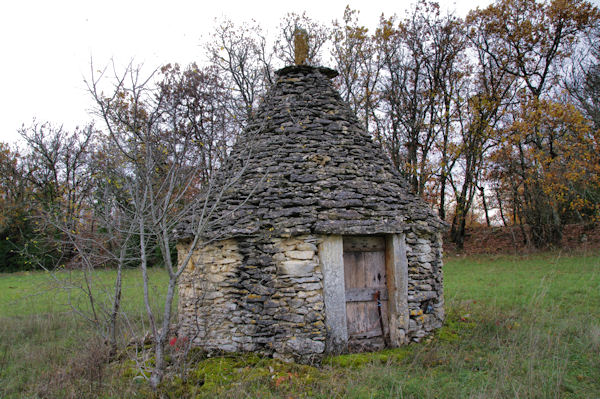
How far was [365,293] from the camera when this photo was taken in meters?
5.84

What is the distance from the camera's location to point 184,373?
4574 millimetres

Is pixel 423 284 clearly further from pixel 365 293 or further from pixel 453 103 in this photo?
pixel 453 103

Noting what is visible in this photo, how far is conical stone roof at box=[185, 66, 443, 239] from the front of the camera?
5589mm

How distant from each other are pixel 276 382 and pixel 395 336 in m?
2.08

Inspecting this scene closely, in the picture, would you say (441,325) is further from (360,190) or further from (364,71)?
(364,71)

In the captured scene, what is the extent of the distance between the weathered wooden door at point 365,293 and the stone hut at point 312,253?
2cm

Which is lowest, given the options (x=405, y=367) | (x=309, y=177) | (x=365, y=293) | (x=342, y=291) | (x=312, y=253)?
(x=405, y=367)

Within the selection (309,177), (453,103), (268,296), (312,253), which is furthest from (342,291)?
(453,103)

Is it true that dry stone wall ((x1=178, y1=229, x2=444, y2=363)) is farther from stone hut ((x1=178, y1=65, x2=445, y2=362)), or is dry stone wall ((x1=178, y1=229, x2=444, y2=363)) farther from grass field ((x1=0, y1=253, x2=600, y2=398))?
grass field ((x1=0, y1=253, x2=600, y2=398))

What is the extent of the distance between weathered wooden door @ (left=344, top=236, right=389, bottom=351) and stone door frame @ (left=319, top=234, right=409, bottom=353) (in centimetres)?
14

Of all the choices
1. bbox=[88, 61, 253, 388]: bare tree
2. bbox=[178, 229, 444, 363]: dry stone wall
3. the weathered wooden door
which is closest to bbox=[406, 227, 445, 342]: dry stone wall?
bbox=[178, 229, 444, 363]: dry stone wall

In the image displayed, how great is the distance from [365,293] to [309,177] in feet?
6.51

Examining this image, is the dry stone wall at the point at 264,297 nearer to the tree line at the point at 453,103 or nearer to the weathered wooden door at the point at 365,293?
the weathered wooden door at the point at 365,293

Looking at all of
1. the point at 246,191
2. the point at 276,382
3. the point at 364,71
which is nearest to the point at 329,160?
the point at 246,191
